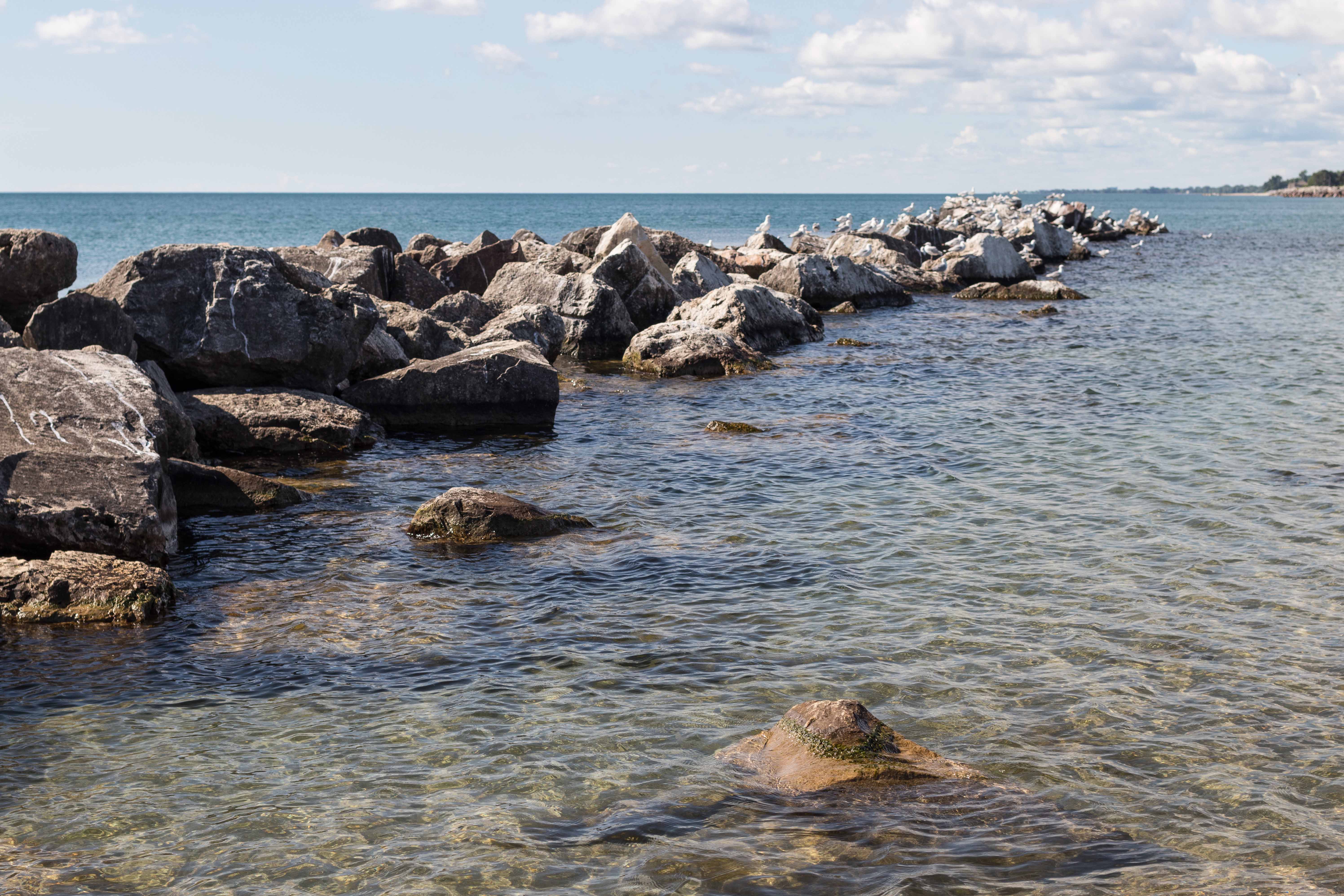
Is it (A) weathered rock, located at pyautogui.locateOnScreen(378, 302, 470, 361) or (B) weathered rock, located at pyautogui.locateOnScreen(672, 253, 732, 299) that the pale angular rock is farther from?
(B) weathered rock, located at pyautogui.locateOnScreen(672, 253, 732, 299)

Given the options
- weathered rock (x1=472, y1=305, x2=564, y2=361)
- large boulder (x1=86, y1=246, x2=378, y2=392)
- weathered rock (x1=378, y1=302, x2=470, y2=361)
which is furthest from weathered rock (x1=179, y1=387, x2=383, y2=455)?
weathered rock (x1=472, y1=305, x2=564, y2=361)

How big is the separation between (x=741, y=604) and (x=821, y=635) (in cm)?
97

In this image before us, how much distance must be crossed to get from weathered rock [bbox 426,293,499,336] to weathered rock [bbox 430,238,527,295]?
491cm

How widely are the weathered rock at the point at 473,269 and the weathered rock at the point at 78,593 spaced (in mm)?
19019

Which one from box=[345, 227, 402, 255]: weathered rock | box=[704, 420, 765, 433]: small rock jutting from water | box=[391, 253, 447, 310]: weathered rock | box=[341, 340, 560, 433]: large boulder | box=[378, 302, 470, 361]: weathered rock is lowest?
box=[704, 420, 765, 433]: small rock jutting from water

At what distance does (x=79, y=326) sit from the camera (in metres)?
13.8

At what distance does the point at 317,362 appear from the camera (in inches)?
630

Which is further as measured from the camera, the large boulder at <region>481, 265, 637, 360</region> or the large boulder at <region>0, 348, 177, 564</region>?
the large boulder at <region>481, 265, 637, 360</region>

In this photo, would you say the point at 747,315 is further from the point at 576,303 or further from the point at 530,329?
the point at 530,329

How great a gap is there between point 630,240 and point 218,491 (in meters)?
17.8

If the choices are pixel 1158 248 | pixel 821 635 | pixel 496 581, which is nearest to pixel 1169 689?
pixel 821 635

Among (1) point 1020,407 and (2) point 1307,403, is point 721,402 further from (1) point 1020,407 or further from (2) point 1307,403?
(2) point 1307,403

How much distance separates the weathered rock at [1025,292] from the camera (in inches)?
1480

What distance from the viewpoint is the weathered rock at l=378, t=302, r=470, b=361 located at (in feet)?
63.7
